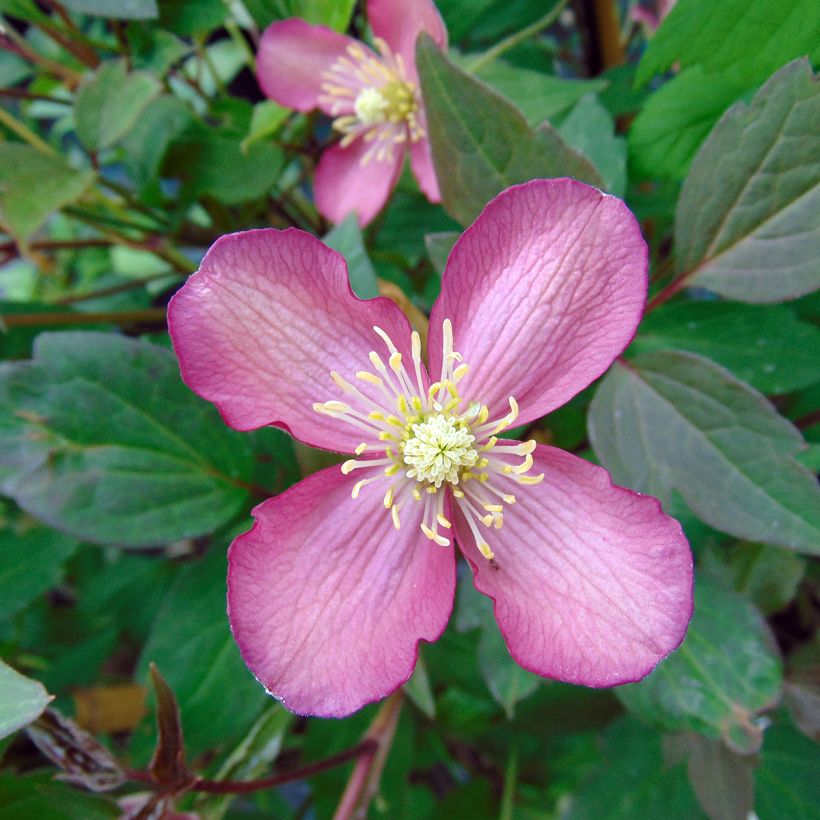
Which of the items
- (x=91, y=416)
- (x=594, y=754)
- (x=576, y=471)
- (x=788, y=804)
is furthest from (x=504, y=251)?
(x=594, y=754)

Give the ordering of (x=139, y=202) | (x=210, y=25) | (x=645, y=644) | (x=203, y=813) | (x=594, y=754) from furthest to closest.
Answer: (x=594, y=754) → (x=139, y=202) → (x=210, y=25) → (x=203, y=813) → (x=645, y=644)

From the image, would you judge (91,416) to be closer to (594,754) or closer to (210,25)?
(210,25)

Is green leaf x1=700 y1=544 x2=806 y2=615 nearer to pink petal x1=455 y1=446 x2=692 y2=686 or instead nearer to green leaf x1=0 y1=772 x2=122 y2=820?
pink petal x1=455 y1=446 x2=692 y2=686

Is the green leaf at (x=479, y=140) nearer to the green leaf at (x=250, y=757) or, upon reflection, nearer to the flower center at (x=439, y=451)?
the flower center at (x=439, y=451)

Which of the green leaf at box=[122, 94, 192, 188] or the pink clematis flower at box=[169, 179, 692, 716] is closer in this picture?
the pink clematis flower at box=[169, 179, 692, 716]

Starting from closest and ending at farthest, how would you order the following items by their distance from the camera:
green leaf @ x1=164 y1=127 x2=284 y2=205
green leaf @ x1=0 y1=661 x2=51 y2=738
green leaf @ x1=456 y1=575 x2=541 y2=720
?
green leaf @ x1=0 y1=661 x2=51 y2=738
green leaf @ x1=456 y1=575 x2=541 y2=720
green leaf @ x1=164 y1=127 x2=284 y2=205

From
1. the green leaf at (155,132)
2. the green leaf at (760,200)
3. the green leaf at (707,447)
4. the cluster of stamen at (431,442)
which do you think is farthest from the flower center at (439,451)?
the green leaf at (155,132)

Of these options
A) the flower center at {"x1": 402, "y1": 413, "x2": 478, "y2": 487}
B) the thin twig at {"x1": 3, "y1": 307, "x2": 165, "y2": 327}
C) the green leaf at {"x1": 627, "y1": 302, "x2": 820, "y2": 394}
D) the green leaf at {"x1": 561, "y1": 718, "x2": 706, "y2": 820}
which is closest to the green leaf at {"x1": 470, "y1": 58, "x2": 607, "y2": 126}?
the green leaf at {"x1": 627, "y1": 302, "x2": 820, "y2": 394}

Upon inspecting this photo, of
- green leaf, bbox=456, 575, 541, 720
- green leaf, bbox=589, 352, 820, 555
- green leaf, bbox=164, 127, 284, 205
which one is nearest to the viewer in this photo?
green leaf, bbox=589, 352, 820, 555
